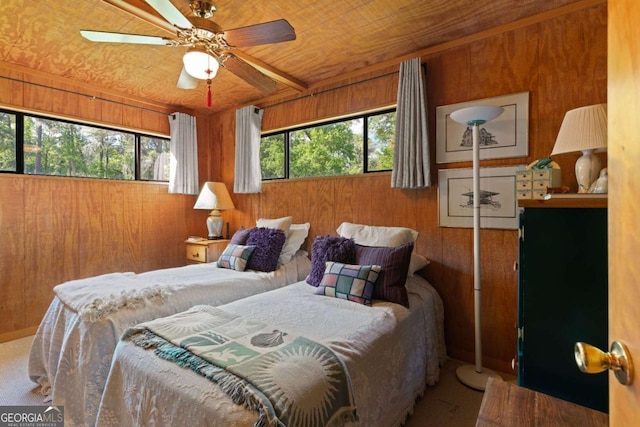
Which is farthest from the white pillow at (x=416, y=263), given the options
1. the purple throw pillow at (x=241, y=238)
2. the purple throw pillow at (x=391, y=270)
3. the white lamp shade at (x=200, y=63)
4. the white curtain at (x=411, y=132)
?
the white lamp shade at (x=200, y=63)

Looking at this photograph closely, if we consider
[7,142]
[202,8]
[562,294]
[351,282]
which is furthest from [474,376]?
[7,142]

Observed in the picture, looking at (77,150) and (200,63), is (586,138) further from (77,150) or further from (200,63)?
(77,150)

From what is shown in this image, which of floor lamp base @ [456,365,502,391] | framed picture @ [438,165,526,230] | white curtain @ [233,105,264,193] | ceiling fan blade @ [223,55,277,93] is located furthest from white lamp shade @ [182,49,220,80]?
floor lamp base @ [456,365,502,391]

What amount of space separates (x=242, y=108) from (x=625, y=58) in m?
3.62

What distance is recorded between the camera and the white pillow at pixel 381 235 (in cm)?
235

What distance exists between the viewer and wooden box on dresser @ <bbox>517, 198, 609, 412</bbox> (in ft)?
3.71

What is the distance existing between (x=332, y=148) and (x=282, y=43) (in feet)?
3.53

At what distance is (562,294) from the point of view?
1.19 meters

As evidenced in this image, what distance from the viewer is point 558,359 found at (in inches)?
46.6

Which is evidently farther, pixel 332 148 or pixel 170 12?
pixel 332 148

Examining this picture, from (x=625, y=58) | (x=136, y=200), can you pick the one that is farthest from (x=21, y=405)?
(x=625, y=58)

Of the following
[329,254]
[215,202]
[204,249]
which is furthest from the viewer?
[215,202]

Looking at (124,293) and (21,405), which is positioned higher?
(124,293)

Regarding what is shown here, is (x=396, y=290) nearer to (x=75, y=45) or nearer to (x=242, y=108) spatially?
(x=242, y=108)
